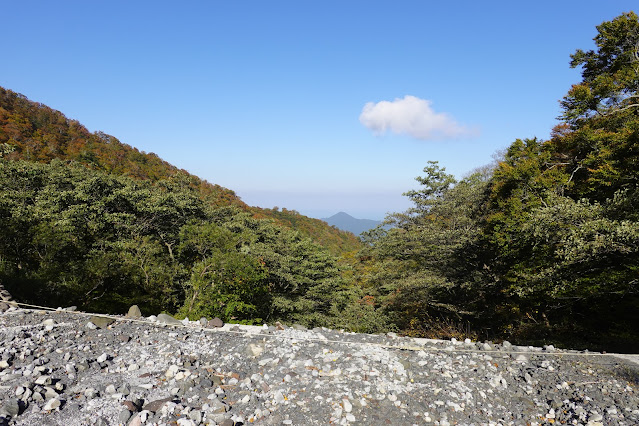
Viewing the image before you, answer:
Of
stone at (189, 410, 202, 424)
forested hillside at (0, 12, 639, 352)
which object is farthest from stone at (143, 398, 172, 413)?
forested hillside at (0, 12, 639, 352)

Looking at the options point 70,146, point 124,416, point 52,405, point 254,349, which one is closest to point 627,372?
point 254,349

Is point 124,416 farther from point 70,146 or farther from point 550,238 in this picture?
point 70,146

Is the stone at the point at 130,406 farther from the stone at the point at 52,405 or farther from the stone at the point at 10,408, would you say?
the stone at the point at 10,408

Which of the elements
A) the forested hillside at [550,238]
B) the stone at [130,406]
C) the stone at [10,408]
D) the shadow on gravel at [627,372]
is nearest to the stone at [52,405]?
the stone at [10,408]

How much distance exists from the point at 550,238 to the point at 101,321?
1340cm

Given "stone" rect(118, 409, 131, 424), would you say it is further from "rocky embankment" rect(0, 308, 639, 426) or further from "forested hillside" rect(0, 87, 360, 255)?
"forested hillside" rect(0, 87, 360, 255)

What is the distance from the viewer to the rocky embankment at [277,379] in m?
3.60

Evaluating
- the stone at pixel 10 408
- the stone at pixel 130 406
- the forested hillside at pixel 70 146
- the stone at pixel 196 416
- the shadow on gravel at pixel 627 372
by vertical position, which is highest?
the forested hillside at pixel 70 146

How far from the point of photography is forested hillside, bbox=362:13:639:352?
896 cm

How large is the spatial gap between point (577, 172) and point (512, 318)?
7.89 m

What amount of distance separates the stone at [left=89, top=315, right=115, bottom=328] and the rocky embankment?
4cm

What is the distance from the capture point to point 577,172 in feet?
49.3

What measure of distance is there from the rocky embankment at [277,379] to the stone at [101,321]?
43 millimetres

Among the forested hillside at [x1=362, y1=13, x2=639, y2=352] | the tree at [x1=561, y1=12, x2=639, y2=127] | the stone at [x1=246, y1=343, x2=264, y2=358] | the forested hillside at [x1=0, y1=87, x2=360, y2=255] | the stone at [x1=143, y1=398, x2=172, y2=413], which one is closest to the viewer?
the stone at [x1=143, y1=398, x2=172, y2=413]
